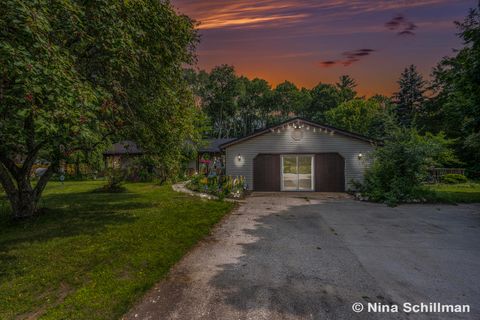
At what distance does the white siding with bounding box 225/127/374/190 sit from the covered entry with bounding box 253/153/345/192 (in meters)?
0.32

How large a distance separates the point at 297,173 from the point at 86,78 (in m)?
11.9

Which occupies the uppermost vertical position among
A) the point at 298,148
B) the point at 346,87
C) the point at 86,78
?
the point at 346,87

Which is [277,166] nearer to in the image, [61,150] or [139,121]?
[139,121]

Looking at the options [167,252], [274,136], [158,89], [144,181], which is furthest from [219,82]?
[167,252]

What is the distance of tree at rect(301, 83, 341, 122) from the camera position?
54.8 meters

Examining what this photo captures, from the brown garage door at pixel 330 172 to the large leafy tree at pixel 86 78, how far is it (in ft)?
27.6

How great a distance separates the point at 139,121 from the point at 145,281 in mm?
5271

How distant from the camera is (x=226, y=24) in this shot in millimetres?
6582

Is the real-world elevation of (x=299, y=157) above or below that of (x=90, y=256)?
above

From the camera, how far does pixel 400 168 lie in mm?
11531

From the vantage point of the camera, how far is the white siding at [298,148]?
13.8 m

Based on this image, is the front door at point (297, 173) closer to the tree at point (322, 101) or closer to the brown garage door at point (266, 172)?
the brown garage door at point (266, 172)

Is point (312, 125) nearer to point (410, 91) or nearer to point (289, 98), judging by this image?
point (410, 91)

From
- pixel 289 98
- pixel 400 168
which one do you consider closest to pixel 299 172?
pixel 400 168
